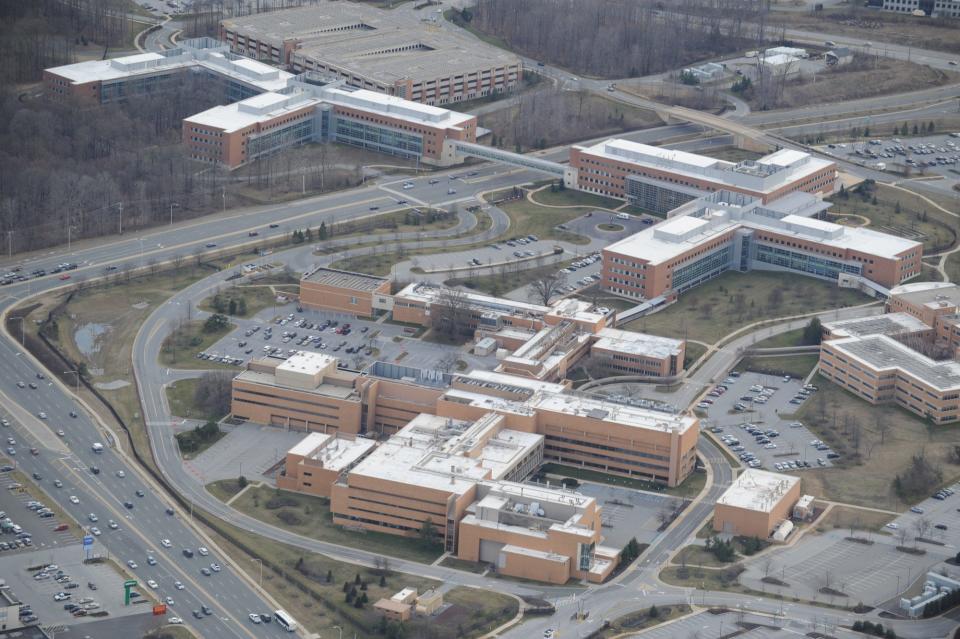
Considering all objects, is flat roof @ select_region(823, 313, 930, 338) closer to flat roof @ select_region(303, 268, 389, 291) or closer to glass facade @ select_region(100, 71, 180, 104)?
flat roof @ select_region(303, 268, 389, 291)

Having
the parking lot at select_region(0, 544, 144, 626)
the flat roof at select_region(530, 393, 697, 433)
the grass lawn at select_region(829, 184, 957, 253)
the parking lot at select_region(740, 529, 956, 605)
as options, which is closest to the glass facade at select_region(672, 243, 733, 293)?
the grass lawn at select_region(829, 184, 957, 253)

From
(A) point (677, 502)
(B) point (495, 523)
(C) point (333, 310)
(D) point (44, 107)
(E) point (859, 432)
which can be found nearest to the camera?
(B) point (495, 523)

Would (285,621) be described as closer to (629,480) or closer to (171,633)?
(171,633)

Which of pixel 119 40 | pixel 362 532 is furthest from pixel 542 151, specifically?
pixel 362 532

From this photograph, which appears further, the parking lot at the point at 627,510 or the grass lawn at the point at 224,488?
the grass lawn at the point at 224,488

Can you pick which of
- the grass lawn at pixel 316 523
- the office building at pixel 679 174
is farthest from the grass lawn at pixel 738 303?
the grass lawn at pixel 316 523

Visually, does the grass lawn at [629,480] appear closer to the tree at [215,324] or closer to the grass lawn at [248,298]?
the tree at [215,324]

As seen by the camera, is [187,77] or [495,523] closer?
[495,523]

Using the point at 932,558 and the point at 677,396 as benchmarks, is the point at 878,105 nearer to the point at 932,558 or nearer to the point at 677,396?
the point at 677,396
